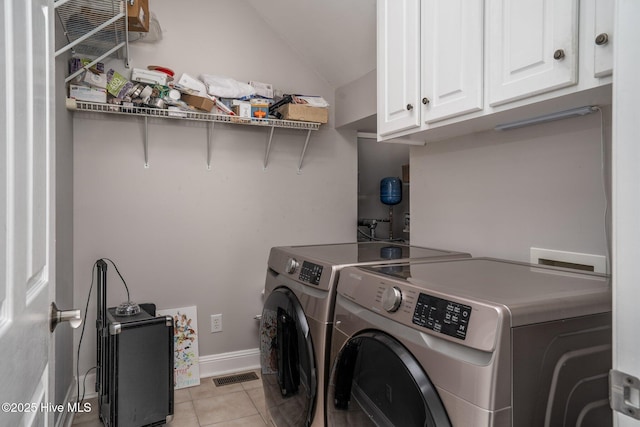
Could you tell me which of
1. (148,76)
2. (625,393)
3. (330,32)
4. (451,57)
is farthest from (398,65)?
(148,76)

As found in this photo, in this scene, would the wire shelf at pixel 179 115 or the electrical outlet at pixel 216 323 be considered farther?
the electrical outlet at pixel 216 323

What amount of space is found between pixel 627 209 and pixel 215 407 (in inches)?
91.2

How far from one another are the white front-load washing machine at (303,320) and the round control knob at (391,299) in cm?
26

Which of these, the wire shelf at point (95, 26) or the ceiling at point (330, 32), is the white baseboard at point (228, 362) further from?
the ceiling at point (330, 32)

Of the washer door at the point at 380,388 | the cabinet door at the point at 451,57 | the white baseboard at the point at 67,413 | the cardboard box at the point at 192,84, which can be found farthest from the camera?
the cardboard box at the point at 192,84

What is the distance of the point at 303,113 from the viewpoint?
8.56ft

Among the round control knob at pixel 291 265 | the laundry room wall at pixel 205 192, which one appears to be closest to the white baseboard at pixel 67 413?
the laundry room wall at pixel 205 192

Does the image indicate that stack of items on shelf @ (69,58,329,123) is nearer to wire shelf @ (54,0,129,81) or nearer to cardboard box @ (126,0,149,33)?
wire shelf @ (54,0,129,81)

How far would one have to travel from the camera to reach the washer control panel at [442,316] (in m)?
0.84

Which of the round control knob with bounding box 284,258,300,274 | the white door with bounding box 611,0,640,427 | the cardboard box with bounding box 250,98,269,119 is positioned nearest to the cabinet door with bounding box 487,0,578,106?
the white door with bounding box 611,0,640,427

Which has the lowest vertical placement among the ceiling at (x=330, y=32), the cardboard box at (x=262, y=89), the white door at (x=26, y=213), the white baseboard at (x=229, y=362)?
the white baseboard at (x=229, y=362)

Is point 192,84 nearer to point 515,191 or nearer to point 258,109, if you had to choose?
point 258,109

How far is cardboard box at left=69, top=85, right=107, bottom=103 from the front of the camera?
2.12 meters

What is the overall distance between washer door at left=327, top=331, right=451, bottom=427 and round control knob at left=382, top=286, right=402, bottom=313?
Answer: 0.27 ft
